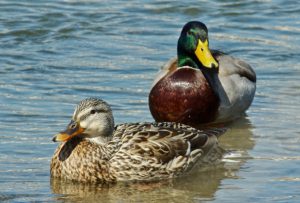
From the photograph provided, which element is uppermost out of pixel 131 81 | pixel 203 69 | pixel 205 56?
pixel 205 56

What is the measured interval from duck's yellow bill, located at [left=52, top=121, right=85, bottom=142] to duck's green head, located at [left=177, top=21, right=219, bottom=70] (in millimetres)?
2402

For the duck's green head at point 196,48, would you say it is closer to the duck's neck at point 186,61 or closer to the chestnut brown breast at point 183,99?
the duck's neck at point 186,61

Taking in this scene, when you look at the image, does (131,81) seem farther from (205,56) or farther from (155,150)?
(155,150)

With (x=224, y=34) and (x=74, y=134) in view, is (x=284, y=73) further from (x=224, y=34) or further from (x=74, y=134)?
(x=74, y=134)

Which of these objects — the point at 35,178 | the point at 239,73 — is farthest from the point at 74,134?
the point at 239,73

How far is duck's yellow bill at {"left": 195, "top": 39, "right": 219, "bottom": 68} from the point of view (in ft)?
33.5

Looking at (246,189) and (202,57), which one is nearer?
(246,189)

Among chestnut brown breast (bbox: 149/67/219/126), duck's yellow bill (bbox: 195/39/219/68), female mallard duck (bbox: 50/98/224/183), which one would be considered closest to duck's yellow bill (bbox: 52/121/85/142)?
female mallard duck (bbox: 50/98/224/183)

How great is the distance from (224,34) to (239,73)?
11.1 feet

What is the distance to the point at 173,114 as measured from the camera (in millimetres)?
10211

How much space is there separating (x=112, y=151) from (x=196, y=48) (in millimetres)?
2377

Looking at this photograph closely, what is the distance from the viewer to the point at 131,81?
455 inches

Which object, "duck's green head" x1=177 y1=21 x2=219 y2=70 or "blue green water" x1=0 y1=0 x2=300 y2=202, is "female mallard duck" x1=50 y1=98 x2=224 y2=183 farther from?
"duck's green head" x1=177 y1=21 x2=219 y2=70

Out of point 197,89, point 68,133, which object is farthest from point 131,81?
point 68,133
